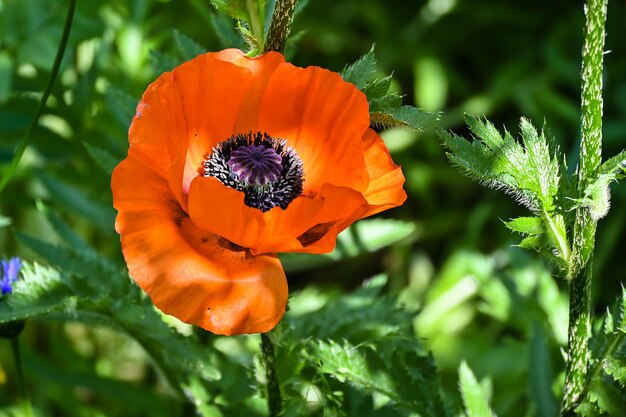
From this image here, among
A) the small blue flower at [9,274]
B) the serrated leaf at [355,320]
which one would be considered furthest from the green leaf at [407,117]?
the small blue flower at [9,274]

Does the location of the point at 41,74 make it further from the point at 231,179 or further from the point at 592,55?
the point at 592,55

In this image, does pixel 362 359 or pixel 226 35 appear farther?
pixel 226 35

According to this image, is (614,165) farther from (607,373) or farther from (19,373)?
(19,373)

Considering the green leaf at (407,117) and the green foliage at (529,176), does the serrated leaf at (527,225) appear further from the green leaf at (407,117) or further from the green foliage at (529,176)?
the green leaf at (407,117)

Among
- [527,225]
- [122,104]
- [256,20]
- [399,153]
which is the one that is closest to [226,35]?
[122,104]

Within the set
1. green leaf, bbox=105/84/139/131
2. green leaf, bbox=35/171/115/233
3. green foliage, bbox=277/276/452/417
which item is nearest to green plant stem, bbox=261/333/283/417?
green foliage, bbox=277/276/452/417

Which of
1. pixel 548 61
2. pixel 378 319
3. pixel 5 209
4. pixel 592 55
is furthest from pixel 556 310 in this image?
pixel 5 209
